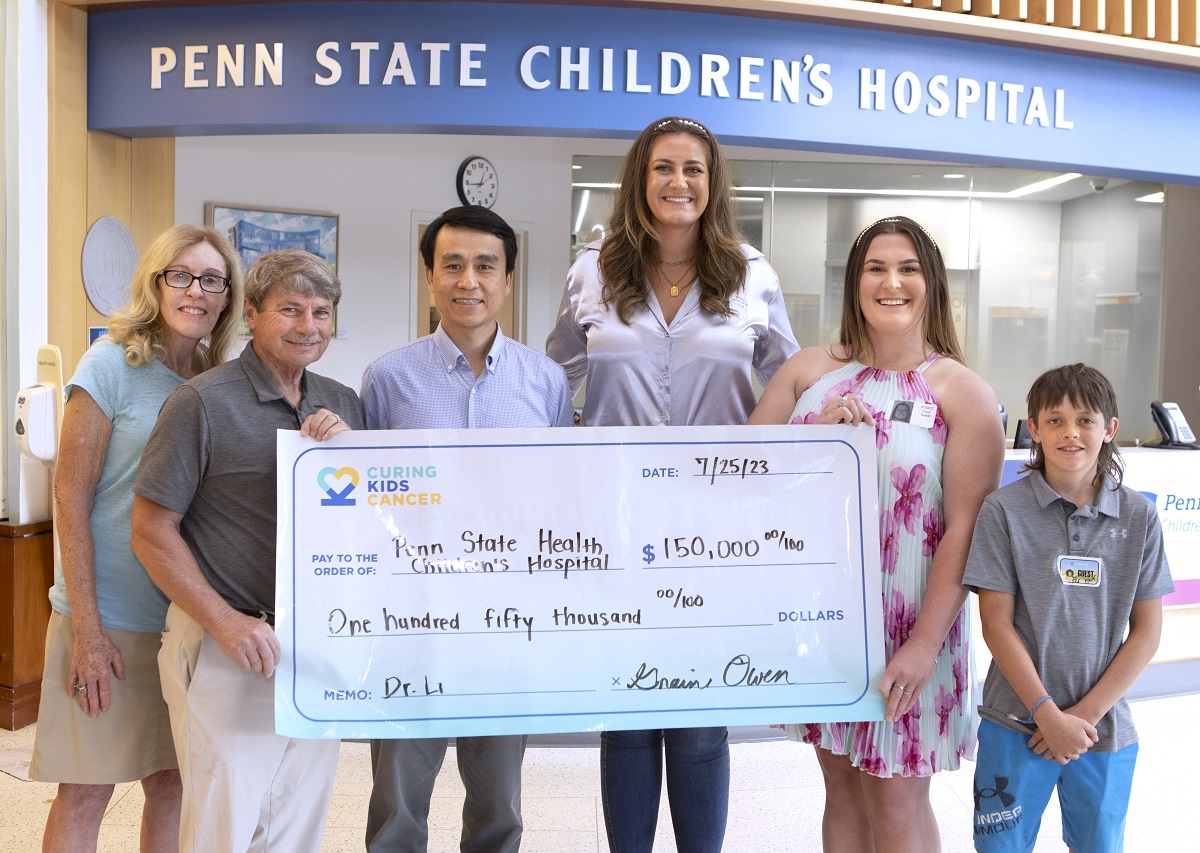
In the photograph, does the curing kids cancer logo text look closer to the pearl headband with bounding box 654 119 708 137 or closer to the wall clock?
the pearl headband with bounding box 654 119 708 137

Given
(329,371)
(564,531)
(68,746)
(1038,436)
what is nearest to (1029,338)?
(329,371)

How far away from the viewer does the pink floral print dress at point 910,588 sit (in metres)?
1.87

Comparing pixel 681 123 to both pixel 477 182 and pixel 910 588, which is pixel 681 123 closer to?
pixel 910 588

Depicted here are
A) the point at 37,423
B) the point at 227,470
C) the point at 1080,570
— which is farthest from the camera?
the point at 37,423

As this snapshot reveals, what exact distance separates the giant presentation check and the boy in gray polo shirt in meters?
0.26

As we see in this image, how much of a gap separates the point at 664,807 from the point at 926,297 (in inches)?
77.6

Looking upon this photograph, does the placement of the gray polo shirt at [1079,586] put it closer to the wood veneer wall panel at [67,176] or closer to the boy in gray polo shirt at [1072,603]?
the boy in gray polo shirt at [1072,603]

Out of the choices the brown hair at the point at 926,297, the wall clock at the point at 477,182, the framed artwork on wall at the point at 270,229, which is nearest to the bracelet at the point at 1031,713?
the brown hair at the point at 926,297

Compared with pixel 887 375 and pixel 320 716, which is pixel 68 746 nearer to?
pixel 320 716

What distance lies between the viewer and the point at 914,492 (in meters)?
1.88

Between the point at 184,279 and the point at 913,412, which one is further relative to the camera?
the point at 184,279

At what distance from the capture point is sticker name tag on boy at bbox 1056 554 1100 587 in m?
1.87

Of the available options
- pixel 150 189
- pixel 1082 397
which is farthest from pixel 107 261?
pixel 1082 397

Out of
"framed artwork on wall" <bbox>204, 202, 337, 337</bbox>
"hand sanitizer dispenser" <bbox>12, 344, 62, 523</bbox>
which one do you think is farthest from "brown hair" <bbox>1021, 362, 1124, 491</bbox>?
"framed artwork on wall" <bbox>204, 202, 337, 337</bbox>
